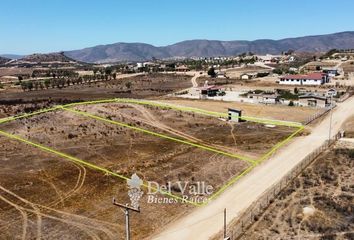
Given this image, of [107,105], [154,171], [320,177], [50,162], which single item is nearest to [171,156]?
[154,171]

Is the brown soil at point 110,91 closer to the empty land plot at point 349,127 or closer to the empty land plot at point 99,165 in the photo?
the empty land plot at point 99,165

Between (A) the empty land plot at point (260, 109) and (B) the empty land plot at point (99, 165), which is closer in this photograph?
(B) the empty land plot at point (99, 165)

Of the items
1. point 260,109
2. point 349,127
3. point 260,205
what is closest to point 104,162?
point 260,205

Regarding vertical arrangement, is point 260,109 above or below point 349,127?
above

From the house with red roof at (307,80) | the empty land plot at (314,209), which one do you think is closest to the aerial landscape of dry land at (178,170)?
the empty land plot at (314,209)

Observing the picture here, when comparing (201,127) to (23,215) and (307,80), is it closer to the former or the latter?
(23,215)

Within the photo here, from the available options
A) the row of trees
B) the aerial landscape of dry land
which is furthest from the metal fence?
the row of trees
